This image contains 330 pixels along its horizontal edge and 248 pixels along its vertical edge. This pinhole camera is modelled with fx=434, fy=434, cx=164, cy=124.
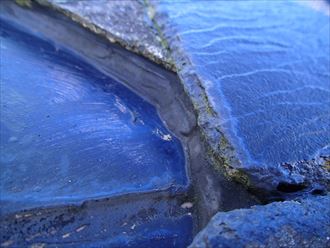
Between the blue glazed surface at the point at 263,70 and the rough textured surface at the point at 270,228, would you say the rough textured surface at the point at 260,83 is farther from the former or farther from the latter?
the rough textured surface at the point at 270,228

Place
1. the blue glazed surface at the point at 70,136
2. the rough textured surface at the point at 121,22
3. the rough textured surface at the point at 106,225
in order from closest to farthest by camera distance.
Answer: the rough textured surface at the point at 106,225, the blue glazed surface at the point at 70,136, the rough textured surface at the point at 121,22

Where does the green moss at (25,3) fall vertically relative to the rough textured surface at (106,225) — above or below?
above

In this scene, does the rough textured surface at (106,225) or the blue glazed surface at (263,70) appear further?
the blue glazed surface at (263,70)

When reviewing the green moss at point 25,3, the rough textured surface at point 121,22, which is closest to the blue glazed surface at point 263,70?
the rough textured surface at point 121,22

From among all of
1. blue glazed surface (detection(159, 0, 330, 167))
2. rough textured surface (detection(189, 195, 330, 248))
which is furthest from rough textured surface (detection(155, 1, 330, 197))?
rough textured surface (detection(189, 195, 330, 248))

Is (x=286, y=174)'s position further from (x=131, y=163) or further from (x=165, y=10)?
(x=165, y=10)

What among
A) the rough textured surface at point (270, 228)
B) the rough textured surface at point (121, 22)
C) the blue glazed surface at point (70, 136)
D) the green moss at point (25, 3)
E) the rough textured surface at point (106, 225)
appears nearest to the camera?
the rough textured surface at point (270, 228)

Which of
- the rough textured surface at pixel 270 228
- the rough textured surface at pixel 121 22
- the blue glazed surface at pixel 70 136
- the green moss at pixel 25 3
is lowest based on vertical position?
the rough textured surface at pixel 270 228
